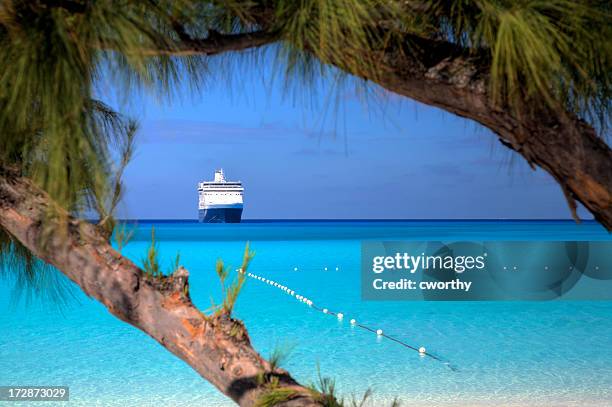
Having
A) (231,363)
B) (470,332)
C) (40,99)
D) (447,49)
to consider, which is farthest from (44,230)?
(470,332)

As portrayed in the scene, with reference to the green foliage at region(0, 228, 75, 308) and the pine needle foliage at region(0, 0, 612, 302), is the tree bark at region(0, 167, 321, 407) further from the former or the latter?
the green foliage at region(0, 228, 75, 308)

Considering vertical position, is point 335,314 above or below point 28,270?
below

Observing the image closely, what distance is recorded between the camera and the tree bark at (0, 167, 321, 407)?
44.7 inches

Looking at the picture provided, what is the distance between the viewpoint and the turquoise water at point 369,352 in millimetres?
5352

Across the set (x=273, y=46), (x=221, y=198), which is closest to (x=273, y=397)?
(x=273, y=46)

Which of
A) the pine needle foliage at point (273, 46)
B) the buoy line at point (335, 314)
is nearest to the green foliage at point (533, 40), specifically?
the pine needle foliage at point (273, 46)

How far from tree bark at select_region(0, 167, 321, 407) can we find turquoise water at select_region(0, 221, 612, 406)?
2.44 metres

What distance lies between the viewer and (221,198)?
48.6 metres

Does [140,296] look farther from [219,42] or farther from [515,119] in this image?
[515,119]

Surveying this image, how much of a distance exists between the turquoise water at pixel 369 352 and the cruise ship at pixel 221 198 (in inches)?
1459

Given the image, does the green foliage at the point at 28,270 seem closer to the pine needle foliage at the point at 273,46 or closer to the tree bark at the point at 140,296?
the tree bark at the point at 140,296

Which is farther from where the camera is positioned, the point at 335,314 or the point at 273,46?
the point at 335,314

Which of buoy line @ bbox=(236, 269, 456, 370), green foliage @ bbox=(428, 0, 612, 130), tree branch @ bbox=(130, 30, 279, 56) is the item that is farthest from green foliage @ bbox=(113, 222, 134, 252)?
buoy line @ bbox=(236, 269, 456, 370)

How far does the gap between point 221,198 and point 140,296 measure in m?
47.8
